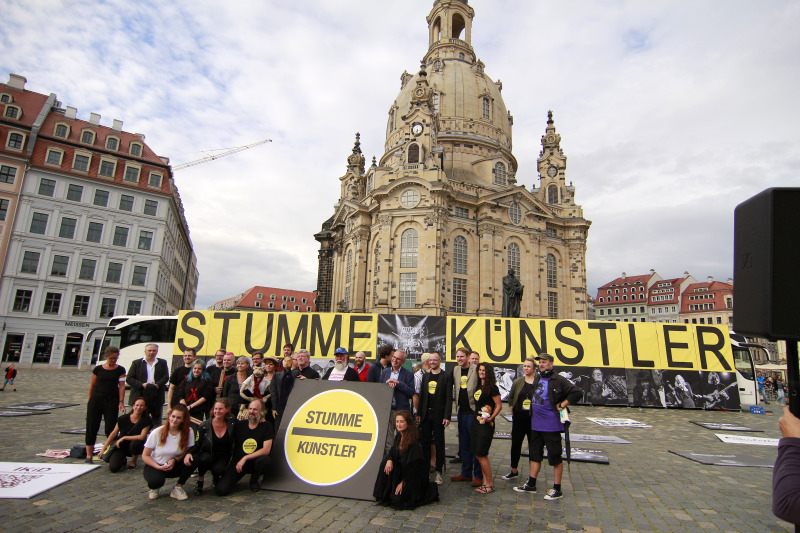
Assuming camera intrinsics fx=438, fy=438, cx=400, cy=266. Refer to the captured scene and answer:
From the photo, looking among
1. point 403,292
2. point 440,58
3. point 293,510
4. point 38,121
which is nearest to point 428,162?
point 403,292

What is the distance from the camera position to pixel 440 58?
177ft

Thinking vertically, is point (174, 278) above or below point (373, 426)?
above

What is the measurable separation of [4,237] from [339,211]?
29.8 meters

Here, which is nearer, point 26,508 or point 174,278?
point 26,508

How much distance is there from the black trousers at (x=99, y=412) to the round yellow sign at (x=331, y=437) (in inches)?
150

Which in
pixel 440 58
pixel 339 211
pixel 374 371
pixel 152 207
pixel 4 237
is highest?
pixel 440 58

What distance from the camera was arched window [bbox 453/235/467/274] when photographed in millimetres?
41125

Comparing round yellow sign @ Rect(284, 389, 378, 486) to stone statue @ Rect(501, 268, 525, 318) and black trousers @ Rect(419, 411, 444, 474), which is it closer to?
black trousers @ Rect(419, 411, 444, 474)

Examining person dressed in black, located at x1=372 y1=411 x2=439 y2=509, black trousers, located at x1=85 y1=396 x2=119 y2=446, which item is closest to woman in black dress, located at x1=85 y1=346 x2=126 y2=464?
black trousers, located at x1=85 y1=396 x2=119 y2=446

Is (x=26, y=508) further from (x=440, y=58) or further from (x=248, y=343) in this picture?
(x=440, y=58)

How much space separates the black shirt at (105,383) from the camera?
27.5ft

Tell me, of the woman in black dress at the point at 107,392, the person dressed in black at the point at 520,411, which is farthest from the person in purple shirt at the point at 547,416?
the woman in black dress at the point at 107,392

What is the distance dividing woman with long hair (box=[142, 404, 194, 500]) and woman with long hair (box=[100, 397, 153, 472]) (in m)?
1.40

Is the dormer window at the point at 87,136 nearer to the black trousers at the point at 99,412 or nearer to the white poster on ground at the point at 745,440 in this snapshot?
the black trousers at the point at 99,412
